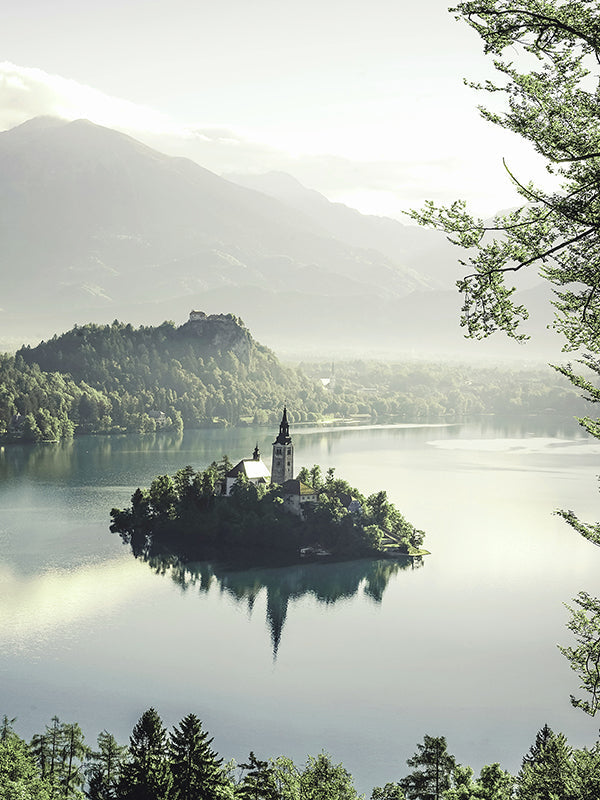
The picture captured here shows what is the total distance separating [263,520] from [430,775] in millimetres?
24150

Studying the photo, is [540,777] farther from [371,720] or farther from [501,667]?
[501,667]

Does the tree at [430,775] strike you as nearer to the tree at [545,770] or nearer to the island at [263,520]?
the tree at [545,770]

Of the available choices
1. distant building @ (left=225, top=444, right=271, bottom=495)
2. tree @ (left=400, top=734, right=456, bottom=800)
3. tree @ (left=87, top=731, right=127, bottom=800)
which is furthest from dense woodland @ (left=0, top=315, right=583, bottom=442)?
tree @ (left=400, top=734, right=456, bottom=800)

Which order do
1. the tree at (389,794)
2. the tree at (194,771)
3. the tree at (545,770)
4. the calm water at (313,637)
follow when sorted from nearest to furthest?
the tree at (545,770) → the tree at (194,771) → the tree at (389,794) → the calm water at (313,637)

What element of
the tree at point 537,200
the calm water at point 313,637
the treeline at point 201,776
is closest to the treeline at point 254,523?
the calm water at point 313,637

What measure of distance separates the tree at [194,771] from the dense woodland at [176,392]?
222ft

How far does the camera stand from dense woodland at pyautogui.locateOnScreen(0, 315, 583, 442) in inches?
3556

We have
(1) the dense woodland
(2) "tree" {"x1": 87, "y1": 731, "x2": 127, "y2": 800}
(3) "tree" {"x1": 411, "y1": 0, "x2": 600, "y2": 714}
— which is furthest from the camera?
(1) the dense woodland

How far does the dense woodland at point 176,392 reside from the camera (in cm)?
9031

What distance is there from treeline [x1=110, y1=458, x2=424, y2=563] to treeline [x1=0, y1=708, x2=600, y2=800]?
846 inches

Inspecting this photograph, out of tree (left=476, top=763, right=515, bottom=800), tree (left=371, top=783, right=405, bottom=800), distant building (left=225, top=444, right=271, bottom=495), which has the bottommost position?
tree (left=371, top=783, right=405, bottom=800)

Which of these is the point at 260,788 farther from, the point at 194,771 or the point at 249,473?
the point at 249,473

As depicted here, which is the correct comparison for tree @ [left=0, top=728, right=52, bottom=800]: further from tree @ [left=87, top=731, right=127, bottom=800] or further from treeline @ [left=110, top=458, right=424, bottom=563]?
treeline @ [left=110, top=458, right=424, bottom=563]

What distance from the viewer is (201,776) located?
16141mm
